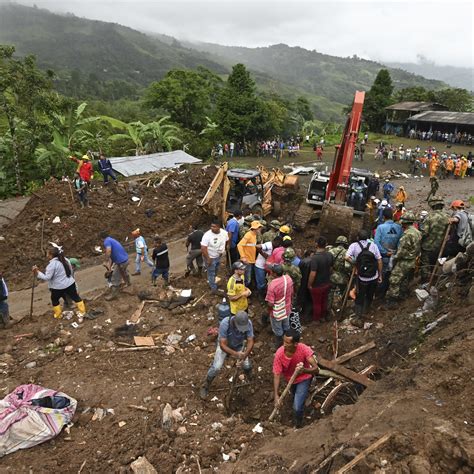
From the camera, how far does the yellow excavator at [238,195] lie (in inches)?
497

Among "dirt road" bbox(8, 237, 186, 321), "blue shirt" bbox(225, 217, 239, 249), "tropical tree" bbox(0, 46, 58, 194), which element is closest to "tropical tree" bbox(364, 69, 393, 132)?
"tropical tree" bbox(0, 46, 58, 194)

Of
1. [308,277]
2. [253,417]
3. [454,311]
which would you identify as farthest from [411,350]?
[253,417]

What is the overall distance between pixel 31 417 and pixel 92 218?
9334mm

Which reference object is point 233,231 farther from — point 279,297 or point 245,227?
point 279,297

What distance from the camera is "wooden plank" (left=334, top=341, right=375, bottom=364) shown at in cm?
615

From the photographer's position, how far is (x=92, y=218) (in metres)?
13.4

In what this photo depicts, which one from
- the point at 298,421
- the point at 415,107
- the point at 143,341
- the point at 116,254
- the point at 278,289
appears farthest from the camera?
the point at 415,107

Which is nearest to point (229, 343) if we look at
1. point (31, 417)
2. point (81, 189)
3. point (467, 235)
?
point (31, 417)

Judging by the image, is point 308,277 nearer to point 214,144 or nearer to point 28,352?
point 28,352

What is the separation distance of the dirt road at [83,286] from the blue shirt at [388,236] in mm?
5890

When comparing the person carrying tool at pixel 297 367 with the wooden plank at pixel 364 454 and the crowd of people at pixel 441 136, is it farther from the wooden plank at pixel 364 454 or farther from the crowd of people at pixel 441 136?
the crowd of people at pixel 441 136

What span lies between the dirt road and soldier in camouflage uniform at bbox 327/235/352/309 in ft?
16.9

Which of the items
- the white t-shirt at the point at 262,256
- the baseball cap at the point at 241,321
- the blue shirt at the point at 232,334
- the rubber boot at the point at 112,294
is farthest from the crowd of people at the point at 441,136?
the baseball cap at the point at 241,321

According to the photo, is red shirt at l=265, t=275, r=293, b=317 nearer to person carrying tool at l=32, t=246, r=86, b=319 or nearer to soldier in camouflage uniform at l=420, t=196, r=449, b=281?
soldier in camouflage uniform at l=420, t=196, r=449, b=281
